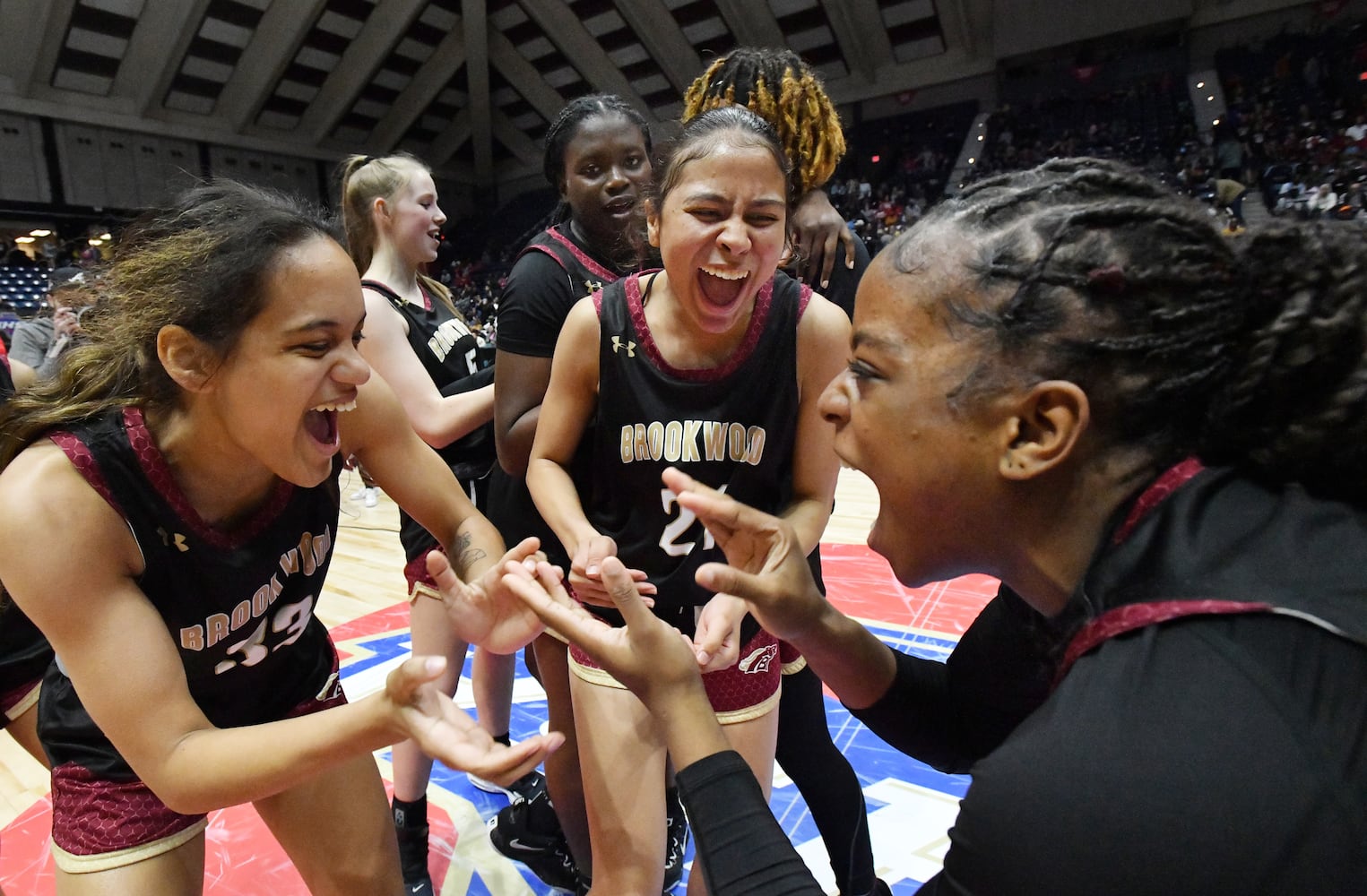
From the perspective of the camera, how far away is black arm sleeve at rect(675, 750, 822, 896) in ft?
3.39

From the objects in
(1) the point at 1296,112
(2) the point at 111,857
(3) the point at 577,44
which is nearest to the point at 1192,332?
(2) the point at 111,857

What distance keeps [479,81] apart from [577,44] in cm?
318

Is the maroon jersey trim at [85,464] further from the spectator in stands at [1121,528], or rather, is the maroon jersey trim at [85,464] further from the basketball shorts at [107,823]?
the spectator in stands at [1121,528]

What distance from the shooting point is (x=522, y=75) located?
20453 millimetres

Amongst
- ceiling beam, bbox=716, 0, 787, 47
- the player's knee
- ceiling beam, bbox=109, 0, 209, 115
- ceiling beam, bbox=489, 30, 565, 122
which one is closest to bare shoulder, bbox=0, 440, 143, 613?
the player's knee

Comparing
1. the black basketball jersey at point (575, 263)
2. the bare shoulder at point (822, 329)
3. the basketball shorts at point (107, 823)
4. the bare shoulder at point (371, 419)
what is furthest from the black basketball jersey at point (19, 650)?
the bare shoulder at point (822, 329)

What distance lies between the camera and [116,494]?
139cm

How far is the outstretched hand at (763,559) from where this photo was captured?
1331 millimetres

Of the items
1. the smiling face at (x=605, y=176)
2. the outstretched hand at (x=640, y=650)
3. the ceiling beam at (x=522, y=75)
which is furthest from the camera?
the ceiling beam at (x=522, y=75)

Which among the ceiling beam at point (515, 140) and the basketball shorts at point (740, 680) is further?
the ceiling beam at point (515, 140)

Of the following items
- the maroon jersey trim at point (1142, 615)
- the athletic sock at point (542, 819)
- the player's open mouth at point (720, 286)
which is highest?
the player's open mouth at point (720, 286)

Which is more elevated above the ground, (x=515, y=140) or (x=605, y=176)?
(x=515, y=140)

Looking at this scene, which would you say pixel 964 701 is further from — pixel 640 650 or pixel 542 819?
pixel 542 819

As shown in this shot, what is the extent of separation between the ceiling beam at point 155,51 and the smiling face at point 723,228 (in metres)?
18.2
